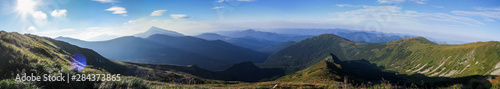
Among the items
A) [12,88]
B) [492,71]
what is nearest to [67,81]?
[12,88]

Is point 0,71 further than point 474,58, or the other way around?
point 474,58

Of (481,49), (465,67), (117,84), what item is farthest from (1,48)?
(481,49)

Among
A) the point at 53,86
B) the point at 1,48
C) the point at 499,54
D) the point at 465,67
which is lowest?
the point at 465,67

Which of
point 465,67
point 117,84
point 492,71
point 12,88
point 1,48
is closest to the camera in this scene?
point 12,88

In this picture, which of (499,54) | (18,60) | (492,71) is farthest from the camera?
(499,54)

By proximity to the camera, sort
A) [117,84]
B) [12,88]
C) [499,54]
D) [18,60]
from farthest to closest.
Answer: [499,54], [18,60], [117,84], [12,88]

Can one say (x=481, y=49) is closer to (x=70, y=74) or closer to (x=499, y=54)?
(x=499, y=54)

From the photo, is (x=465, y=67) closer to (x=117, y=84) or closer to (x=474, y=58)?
(x=474, y=58)

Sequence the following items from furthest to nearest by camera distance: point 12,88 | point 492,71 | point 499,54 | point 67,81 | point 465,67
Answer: point 465,67
point 499,54
point 492,71
point 67,81
point 12,88

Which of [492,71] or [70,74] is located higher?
[70,74]
